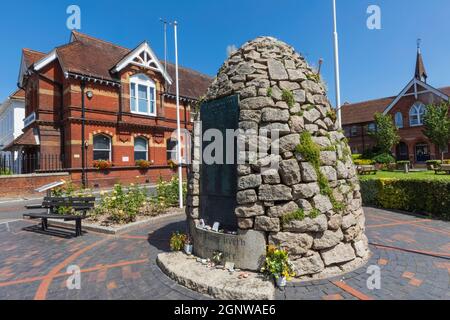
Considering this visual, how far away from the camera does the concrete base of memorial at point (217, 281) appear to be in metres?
3.55

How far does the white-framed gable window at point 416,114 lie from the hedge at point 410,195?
28577mm

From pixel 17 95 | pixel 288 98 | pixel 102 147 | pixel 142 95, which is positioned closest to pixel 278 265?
pixel 288 98

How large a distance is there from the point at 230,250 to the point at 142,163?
18073mm

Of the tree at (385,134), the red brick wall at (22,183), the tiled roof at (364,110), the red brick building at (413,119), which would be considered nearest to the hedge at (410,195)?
the red brick wall at (22,183)

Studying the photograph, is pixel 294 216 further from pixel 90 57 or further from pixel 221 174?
pixel 90 57

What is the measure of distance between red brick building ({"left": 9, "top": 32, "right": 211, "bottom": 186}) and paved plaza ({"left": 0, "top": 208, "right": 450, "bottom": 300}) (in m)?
12.3

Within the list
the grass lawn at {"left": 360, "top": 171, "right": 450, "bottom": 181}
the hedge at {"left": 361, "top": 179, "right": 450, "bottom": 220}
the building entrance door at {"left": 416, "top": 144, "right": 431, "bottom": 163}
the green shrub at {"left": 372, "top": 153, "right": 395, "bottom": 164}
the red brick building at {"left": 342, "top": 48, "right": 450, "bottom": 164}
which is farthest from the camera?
the building entrance door at {"left": 416, "top": 144, "right": 431, "bottom": 163}

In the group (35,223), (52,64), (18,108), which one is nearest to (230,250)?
(35,223)

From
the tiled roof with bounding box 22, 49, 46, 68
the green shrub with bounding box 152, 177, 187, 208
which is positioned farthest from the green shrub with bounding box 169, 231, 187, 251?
the tiled roof with bounding box 22, 49, 46, 68

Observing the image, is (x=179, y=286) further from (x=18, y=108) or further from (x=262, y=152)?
(x=18, y=108)

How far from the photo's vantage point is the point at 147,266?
15.9 ft

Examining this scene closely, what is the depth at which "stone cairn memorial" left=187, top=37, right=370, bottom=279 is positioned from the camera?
4160 millimetres

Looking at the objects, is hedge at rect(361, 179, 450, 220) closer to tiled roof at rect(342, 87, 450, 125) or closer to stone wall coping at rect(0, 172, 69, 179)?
stone wall coping at rect(0, 172, 69, 179)

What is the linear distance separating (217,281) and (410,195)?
340 inches
